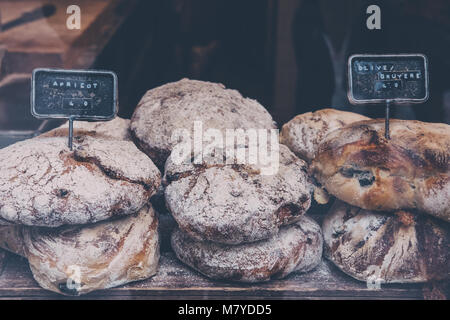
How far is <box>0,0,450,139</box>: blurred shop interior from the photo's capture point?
5.65 ft

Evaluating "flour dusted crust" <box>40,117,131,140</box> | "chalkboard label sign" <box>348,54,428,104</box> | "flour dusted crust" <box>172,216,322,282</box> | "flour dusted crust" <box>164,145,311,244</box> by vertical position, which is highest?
"chalkboard label sign" <box>348,54,428,104</box>

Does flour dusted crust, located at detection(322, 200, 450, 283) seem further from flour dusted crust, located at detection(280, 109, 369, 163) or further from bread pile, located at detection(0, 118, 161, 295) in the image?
bread pile, located at detection(0, 118, 161, 295)

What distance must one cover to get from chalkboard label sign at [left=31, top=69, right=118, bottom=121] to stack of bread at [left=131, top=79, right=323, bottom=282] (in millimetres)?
242

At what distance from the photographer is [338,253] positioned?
6.17ft

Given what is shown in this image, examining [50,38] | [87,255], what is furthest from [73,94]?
[87,255]

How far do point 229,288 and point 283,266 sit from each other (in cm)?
24

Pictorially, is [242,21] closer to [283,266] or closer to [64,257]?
[283,266]

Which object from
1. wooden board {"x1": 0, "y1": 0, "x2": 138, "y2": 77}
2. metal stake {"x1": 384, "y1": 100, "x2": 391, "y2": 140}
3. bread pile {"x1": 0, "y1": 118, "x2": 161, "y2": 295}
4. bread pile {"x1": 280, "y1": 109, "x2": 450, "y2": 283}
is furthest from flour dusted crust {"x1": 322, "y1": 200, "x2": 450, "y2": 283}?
wooden board {"x1": 0, "y1": 0, "x2": 138, "y2": 77}

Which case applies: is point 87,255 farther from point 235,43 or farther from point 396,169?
point 396,169

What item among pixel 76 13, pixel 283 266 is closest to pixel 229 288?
pixel 283 266

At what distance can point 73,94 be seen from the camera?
68.6 inches

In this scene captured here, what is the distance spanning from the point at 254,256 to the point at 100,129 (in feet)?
3.20

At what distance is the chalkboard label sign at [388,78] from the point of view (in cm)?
180

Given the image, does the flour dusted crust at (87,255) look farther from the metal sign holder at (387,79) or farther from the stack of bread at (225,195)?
the metal sign holder at (387,79)
